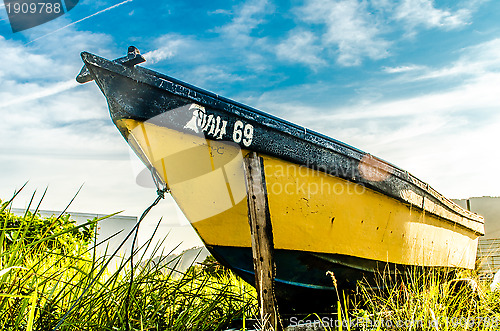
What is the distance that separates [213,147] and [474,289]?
2972 mm

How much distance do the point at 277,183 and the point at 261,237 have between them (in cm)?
45

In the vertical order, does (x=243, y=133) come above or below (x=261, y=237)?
above

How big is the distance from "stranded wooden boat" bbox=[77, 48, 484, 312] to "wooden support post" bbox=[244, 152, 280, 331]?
0.12 meters

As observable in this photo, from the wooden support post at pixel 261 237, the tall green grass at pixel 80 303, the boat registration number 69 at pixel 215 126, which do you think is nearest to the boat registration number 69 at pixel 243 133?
the boat registration number 69 at pixel 215 126

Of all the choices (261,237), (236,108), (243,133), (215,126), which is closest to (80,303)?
(261,237)

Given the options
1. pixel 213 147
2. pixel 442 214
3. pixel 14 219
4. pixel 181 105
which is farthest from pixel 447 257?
pixel 14 219

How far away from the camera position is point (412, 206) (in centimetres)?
384

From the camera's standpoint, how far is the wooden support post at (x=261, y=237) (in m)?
2.66

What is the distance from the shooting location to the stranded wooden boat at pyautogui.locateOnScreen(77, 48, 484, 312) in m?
2.63

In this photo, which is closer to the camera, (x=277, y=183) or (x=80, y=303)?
(x=80, y=303)

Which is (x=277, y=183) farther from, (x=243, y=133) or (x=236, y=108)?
(x=236, y=108)

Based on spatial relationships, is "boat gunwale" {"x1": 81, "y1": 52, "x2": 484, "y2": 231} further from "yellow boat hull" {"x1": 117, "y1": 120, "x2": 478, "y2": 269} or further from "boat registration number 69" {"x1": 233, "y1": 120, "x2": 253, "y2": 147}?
"yellow boat hull" {"x1": 117, "y1": 120, "x2": 478, "y2": 269}

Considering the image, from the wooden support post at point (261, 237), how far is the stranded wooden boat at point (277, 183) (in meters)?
0.12

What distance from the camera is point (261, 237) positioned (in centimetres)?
276
